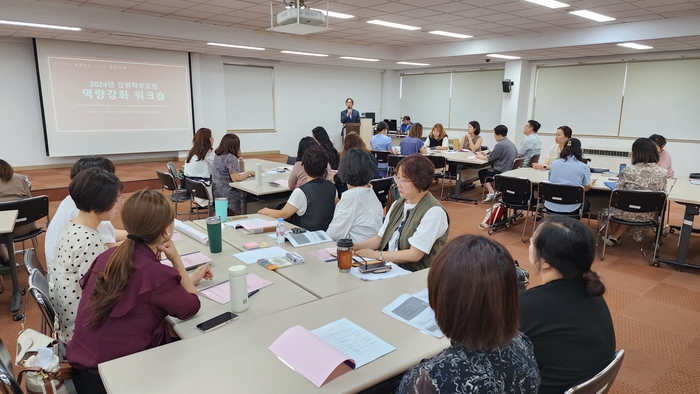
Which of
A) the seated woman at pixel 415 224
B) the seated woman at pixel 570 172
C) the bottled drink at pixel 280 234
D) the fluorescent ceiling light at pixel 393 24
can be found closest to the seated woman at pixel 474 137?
the fluorescent ceiling light at pixel 393 24

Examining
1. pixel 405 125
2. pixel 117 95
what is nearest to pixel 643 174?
pixel 405 125

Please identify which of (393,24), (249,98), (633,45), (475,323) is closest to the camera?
(475,323)

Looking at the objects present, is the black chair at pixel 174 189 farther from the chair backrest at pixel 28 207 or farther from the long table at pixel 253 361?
the long table at pixel 253 361

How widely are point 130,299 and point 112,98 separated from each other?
8932 mm

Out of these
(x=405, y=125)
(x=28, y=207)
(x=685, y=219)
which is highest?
(x=405, y=125)

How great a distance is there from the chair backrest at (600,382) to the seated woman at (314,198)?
7.29 ft

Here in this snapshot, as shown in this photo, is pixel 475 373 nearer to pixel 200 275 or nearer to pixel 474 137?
pixel 200 275

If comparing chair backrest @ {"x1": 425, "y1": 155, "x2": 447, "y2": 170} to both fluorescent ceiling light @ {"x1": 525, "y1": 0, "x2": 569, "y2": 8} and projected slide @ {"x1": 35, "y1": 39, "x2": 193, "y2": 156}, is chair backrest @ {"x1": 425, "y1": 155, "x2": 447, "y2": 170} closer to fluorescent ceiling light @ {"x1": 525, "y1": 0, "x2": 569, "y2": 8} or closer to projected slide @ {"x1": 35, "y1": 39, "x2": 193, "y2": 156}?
fluorescent ceiling light @ {"x1": 525, "y1": 0, "x2": 569, "y2": 8}

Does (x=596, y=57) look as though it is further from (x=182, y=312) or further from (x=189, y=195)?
(x=182, y=312)

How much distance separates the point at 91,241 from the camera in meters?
1.97

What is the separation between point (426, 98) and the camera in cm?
1323

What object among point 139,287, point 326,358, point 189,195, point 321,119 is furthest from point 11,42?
point 326,358

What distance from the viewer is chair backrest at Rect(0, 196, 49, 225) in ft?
11.2

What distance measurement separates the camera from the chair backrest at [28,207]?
3.41 metres
